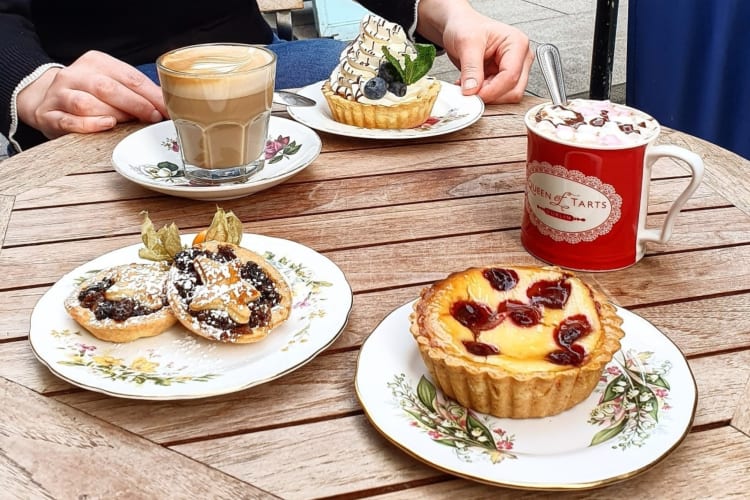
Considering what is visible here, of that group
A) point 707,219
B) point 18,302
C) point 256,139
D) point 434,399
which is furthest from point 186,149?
point 707,219

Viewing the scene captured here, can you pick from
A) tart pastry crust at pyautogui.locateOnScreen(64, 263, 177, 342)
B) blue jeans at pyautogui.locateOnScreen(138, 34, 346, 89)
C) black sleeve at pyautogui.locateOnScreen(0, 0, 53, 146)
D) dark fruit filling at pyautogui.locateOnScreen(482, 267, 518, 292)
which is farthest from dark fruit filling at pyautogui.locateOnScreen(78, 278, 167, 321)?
blue jeans at pyautogui.locateOnScreen(138, 34, 346, 89)

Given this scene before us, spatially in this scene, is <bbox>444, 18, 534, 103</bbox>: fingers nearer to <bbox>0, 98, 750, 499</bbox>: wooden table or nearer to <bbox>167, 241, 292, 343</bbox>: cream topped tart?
<bbox>0, 98, 750, 499</bbox>: wooden table

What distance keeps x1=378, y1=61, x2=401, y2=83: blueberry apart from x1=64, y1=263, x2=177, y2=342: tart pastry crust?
2.49 feet

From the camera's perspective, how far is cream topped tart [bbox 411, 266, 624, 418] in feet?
2.32

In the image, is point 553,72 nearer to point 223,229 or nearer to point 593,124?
point 593,124

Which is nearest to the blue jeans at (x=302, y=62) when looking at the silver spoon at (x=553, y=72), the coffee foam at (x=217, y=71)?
the coffee foam at (x=217, y=71)

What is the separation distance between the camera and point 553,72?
1.23m

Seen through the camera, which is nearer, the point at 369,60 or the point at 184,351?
the point at 184,351

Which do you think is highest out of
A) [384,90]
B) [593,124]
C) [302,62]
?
[593,124]

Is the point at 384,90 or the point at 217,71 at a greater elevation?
the point at 217,71

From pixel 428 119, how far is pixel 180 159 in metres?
0.49

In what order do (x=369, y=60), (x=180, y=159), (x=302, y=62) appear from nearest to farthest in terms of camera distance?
(x=180, y=159)
(x=369, y=60)
(x=302, y=62)

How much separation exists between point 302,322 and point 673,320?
43 cm

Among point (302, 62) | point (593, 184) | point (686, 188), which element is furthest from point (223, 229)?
point (302, 62)
